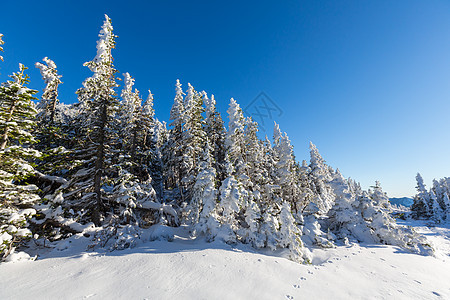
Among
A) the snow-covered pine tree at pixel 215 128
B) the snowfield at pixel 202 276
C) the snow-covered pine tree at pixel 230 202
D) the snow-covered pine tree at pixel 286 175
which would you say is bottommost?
the snowfield at pixel 202 276

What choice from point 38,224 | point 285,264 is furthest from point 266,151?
point 38,224

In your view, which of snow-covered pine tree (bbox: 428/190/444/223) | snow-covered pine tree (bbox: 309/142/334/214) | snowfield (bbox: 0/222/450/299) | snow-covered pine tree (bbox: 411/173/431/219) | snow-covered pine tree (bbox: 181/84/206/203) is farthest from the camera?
snow-covered pine tree (bbox: 411/173/431/219)

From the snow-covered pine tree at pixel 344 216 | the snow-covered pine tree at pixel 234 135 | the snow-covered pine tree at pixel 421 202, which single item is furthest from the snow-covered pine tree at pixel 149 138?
the snow-covered pine tree at pixel 421 202

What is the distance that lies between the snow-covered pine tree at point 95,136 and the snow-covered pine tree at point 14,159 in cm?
411

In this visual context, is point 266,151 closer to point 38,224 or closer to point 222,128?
point 222,128

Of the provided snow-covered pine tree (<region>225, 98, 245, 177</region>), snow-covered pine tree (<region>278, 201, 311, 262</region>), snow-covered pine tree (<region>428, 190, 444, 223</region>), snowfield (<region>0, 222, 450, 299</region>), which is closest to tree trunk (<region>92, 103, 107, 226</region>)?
snowfield (<region>0, 222, 450, 299</region>)

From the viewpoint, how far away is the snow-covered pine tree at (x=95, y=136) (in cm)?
1299

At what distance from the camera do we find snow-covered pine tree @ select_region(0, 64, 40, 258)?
7.75 m

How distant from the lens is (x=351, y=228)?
598 inches

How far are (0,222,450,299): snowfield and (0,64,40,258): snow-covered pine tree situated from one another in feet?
4.95

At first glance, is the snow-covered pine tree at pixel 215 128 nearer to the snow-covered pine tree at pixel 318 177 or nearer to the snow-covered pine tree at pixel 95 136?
the snow-covered pine tree at pixel 95 136

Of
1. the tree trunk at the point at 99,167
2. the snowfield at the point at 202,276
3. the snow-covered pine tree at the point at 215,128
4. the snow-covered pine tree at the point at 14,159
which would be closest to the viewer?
the snowfield at the point at 202,276

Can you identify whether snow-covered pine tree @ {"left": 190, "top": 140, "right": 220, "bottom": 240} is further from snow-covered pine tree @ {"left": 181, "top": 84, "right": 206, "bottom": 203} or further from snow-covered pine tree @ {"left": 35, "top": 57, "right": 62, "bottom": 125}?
snow-covered pine tree @ {"left": 35, "top": 57, "right": 62, "bottom": 125}

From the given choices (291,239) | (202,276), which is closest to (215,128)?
(291,239)
